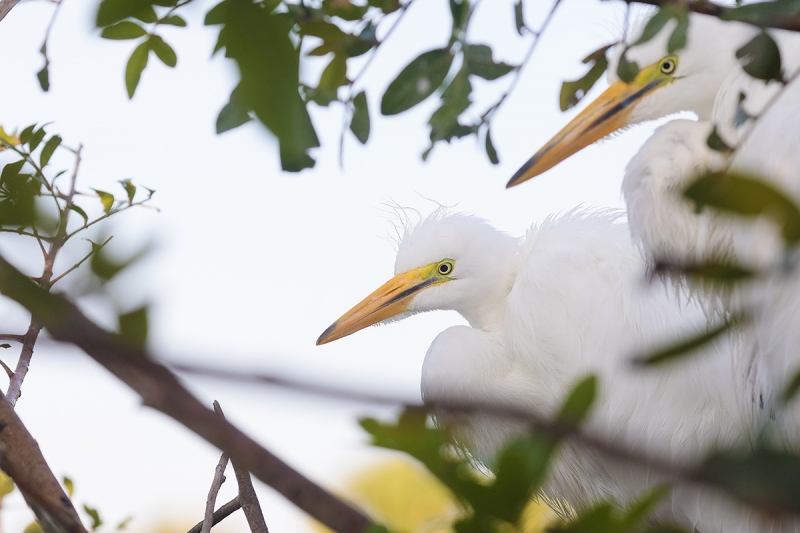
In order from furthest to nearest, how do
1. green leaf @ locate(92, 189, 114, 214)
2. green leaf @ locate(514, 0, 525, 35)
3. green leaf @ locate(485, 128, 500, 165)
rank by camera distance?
green leaf @ locate(92, 189, 114, 214) → green leaf @ locate(485, 128, 500, 165) → green leaf @ locate(514, 0, 525, 35)

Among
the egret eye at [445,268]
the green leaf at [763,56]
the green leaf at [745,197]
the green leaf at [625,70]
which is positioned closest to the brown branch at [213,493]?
the green leaf at [625,70]

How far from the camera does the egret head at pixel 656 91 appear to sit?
69.9 inches

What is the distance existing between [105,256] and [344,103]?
0.57m

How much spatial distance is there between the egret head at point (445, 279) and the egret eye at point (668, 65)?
0.85 m

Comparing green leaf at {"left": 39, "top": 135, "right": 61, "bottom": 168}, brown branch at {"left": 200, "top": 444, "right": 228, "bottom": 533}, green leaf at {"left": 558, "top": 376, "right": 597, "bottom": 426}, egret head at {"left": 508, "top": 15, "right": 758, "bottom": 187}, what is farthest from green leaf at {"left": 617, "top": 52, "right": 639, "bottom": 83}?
egret head at {"left": 508, "top": 15, "right": 758, "bottom": 187}

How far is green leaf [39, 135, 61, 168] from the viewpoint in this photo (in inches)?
46.8

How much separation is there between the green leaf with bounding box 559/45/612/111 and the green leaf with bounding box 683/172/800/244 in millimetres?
566

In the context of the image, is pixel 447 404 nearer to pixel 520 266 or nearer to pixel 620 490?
pixel 620 490

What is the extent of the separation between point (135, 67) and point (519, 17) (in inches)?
15.3

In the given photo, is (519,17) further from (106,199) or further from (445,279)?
(445,279)

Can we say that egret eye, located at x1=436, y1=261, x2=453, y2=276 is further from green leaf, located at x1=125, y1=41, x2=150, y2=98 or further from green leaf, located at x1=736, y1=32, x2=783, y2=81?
green leaf, located at x1=736, y1=32, x2=783, y2=81

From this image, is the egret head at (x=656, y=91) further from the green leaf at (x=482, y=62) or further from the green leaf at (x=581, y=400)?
the green leaf at (x=581, y=400)

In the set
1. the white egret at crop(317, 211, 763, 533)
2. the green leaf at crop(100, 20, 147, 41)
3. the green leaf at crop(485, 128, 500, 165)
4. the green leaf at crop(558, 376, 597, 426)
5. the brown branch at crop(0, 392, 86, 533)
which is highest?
the green leaf at crop(100, 20, 147, 41)

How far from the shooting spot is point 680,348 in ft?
1.00
